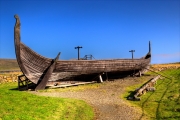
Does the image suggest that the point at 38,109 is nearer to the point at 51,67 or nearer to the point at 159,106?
the point at 159,106

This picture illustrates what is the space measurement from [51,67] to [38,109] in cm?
1137

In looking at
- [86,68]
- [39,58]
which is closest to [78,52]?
[86,68]

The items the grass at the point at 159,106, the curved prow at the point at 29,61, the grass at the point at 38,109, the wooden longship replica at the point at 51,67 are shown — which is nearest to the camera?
the grass at the point at 38,109

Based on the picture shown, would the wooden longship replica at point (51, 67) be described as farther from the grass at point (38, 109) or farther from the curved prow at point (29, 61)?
the grass at point (38, 109)

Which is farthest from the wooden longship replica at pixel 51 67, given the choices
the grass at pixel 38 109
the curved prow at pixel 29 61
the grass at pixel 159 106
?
the grass at pixel 159 106

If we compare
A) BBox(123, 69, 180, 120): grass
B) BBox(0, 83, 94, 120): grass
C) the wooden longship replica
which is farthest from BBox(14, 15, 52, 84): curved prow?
BBox(123, 69, 180, 120): grass

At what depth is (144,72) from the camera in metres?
37.4

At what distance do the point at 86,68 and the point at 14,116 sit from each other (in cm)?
1753

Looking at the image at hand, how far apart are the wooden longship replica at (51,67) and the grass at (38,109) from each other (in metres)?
7.47

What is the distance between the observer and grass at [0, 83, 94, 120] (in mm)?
10393

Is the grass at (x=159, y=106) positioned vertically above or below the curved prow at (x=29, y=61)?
→ below

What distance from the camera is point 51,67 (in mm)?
22875

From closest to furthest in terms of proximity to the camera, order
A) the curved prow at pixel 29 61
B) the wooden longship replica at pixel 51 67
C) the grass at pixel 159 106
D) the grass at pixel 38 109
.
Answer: the grass at pixel 38 109 → the grass at pixel 159 106 → the curved prow at pixel 29 61 → the wooden longship replica at pixel 51 67

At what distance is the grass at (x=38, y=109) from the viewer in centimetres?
1039
